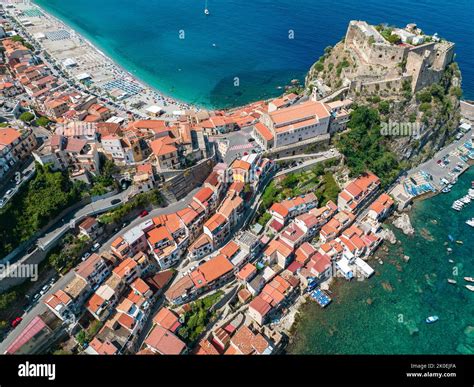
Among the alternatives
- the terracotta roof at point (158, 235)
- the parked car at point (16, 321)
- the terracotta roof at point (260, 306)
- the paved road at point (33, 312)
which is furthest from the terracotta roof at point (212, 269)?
the parked car at point (16, 321)

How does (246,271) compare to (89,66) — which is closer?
(246,271)

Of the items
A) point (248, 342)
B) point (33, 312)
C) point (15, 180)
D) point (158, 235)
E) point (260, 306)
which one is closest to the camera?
point (248, 342)

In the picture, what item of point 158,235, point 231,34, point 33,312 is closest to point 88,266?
point 33,312

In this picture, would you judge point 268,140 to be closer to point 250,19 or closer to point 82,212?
point 82,212

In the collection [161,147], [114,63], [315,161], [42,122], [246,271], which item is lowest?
[246,271]

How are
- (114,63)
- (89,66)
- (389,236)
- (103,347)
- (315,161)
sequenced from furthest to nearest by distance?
(114,63), (89,66), (315,161), (389,236), (103,347)

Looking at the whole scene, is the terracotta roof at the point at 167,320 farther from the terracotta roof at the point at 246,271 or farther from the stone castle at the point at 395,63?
the stone castle at the point at 395,63

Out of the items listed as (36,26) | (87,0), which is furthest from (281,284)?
(87,0)

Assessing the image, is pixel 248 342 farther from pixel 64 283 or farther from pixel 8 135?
pixel 8 135
